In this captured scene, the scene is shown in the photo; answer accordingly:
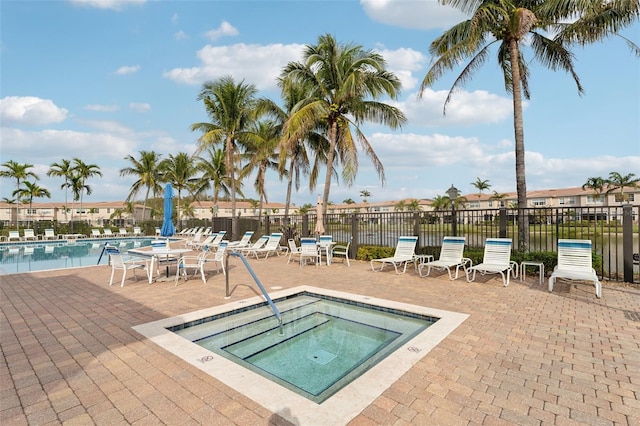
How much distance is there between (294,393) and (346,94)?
40.5ft

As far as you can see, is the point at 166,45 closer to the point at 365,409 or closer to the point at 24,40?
the point at 24,40

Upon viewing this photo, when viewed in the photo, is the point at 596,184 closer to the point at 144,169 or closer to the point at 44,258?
the point at 144,169

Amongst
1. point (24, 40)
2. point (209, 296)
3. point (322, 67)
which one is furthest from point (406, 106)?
point (24, 40)

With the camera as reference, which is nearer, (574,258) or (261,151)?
(574,258)

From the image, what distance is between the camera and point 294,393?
287 cm

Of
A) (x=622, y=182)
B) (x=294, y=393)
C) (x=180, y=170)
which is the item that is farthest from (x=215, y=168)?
(x=622, y=182)

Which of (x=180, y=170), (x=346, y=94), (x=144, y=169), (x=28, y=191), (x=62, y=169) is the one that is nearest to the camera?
(x=346, y=94)

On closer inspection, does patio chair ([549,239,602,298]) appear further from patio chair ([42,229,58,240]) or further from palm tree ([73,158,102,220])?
palm tree ([73,158,102,220])

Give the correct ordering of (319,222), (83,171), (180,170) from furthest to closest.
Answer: (180,170)
(83,171)
(319,222)

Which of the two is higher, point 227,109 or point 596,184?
point 227,109

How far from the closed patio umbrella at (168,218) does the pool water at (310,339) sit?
290 inches

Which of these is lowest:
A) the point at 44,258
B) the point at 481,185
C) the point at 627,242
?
the point at 44,258

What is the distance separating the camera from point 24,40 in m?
10.7

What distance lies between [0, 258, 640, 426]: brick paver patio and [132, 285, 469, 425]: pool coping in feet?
0.30
